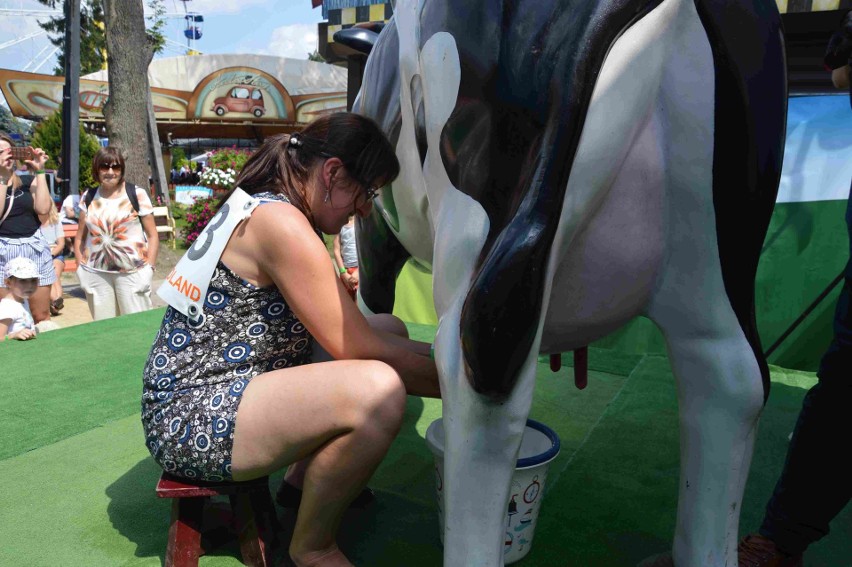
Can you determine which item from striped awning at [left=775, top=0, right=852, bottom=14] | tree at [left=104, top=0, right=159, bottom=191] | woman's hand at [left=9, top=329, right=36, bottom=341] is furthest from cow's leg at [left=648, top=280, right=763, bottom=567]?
tree at [left=104, top=0, right=159, bottom=191]

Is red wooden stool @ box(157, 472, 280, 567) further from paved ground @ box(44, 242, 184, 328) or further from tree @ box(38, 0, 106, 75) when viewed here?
tree @ box(38, 0, 106, 75)

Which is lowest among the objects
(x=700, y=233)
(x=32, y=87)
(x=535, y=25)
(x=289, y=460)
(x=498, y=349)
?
(x=32, y=87)

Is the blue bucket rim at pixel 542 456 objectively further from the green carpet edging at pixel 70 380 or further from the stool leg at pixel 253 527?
the green carpet edging at pixel 70 380

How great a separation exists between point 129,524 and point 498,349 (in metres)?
1.41

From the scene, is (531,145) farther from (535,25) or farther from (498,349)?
(498,349)

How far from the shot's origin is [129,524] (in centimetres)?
188

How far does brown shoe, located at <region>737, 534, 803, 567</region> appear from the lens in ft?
5.03

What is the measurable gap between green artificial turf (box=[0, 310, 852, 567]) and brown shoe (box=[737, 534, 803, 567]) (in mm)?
255

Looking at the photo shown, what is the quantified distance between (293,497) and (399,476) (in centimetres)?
38

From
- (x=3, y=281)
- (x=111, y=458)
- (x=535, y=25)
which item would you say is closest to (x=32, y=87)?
(x=3, y=281)

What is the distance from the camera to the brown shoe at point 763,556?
1.53 m

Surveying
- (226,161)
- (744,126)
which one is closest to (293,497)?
(744,126)

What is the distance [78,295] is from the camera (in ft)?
22.2

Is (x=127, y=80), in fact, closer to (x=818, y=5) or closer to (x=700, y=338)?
(x=818, y=5)
